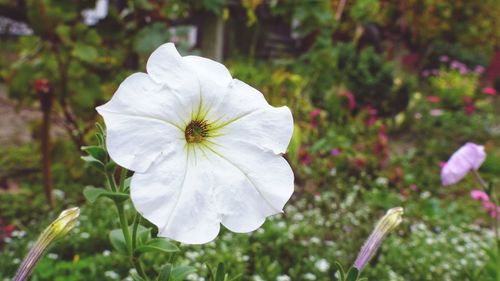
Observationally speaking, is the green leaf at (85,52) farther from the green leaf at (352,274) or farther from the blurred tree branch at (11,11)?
the green leaf at (352,274)

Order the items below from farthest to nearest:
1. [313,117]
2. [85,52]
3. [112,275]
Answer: [313,117]
[85,52]
[112,275]

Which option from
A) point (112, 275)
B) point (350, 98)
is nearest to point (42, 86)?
point (112, 275)

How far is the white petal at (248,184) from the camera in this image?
2.58 feet

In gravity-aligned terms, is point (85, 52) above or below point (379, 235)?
below

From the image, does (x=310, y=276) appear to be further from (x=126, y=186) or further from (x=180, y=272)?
(x=126, y=186)

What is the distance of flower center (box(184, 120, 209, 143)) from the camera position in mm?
831

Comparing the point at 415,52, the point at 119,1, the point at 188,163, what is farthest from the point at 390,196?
the point at 415,52

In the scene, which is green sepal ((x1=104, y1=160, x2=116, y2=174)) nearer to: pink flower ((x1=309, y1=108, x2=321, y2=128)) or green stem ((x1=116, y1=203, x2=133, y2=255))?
green stem ((x1=116, y1=203, x2=133, y2=255))

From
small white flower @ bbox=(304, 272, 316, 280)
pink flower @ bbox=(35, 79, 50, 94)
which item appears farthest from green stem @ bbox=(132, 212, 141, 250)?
pink flower @ bbox=(35, 79, 50, 94)

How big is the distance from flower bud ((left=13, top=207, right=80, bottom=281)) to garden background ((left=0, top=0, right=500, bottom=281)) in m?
0.20

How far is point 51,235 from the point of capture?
2.58ft

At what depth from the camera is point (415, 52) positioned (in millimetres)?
11508

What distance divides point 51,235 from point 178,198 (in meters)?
0.20

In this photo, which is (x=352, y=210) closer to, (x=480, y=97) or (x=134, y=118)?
(x=134, y=118)
